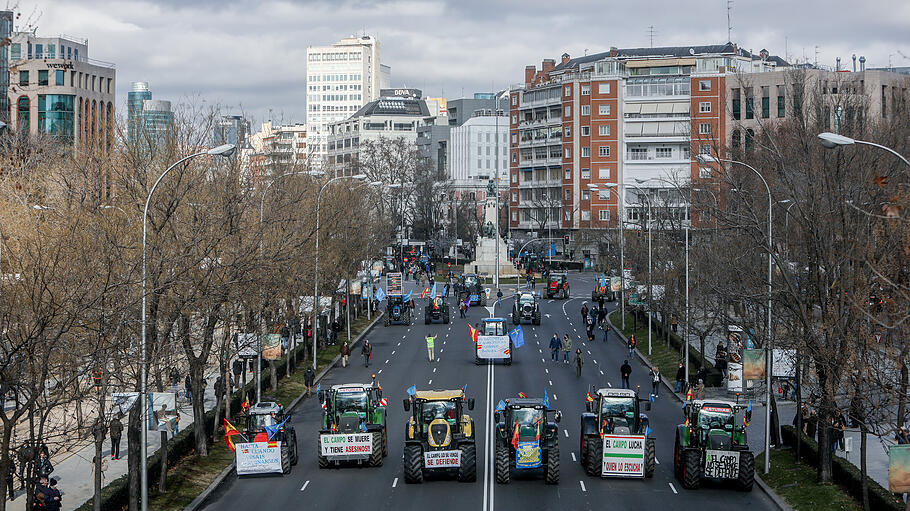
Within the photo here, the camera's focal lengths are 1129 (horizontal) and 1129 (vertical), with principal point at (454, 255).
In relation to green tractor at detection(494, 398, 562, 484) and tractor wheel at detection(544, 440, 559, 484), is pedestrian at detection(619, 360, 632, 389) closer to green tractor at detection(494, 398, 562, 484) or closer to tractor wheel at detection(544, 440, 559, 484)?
green tractor at detection(494, 398, 562, 484)

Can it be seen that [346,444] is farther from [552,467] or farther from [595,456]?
[595,456]

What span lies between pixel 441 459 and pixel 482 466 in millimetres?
2971

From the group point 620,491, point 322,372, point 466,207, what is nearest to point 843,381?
point 620,491

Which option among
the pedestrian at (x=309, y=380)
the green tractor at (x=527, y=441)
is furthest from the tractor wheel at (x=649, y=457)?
the pedestrian at (x=309, y=380)

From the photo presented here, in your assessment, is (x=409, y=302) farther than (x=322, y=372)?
Yes

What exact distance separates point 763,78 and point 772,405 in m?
75.3

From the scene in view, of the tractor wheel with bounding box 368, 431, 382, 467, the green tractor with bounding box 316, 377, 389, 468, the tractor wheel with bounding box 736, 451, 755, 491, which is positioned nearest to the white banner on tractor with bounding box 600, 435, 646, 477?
the tractor wheel with bounding box 736, 451, 755, 491

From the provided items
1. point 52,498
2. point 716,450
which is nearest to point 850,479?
point 716,450

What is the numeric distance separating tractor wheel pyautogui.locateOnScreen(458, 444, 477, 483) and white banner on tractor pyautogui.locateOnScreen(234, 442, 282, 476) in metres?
5.23

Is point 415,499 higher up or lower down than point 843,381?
lower down

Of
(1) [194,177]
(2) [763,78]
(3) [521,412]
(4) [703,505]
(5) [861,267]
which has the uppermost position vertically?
(2) [763,78]

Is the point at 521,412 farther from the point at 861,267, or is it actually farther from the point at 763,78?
the point at 763,78

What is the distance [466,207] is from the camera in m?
152

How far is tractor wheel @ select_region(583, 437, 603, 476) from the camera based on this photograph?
30562mm
